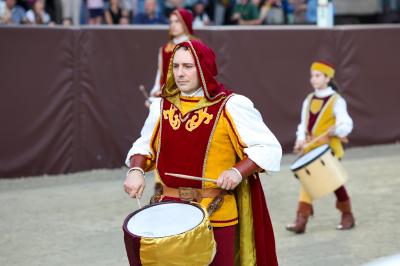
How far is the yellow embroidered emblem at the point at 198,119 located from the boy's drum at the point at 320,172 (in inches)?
125

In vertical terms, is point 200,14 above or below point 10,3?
below

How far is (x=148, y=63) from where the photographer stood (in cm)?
1212

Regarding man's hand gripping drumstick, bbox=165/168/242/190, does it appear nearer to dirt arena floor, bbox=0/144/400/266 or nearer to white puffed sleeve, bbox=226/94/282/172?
white puffed sleeve, bbox=226/94/282/172

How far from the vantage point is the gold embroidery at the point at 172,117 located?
5.05m

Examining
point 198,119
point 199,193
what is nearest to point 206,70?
point 198,119

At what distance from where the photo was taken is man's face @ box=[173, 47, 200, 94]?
5.01m

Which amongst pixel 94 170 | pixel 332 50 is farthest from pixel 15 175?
pixel 332 50

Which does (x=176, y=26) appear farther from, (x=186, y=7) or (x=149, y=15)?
(x=186, y=7)

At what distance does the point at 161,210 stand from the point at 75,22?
7676mm

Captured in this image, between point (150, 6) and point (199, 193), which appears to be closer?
point (199, 193)

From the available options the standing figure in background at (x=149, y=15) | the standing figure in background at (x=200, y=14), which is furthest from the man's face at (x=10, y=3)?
the standing figure in background at (x=200, y=14)

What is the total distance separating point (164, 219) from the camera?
466cm

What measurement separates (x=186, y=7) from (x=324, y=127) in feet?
27.1

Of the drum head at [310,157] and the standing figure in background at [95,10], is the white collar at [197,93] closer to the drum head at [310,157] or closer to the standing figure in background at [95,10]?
the drum head at [310,157]
